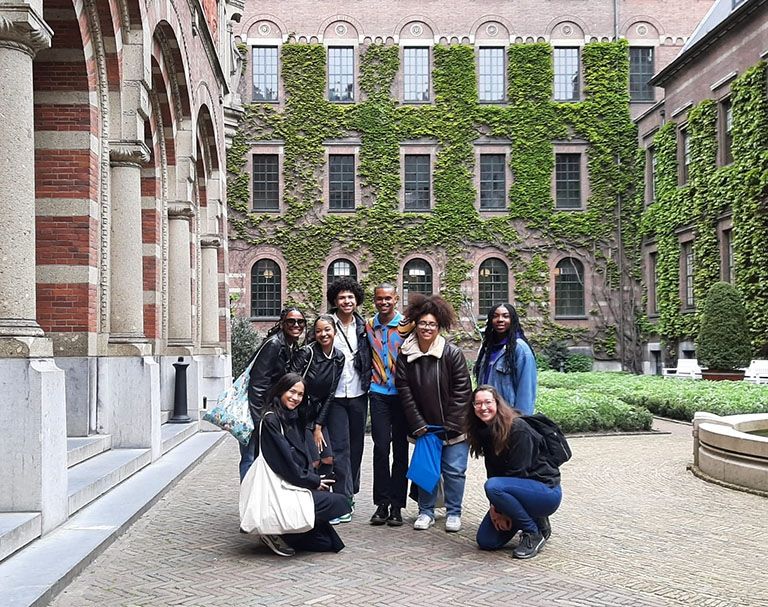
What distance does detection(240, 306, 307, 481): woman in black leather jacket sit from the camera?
720 centimetres

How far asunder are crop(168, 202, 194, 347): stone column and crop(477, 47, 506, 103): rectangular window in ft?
67.6

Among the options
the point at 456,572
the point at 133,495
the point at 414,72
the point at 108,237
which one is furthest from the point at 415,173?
the point at 456,572

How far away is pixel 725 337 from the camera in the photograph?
2339 centimetres

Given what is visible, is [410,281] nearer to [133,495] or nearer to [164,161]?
[164,161]

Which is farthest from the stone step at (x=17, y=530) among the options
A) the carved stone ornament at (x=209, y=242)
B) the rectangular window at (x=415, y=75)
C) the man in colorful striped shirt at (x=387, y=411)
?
the rectangular window at (x=415, y=75)

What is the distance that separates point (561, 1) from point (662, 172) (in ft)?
27.1

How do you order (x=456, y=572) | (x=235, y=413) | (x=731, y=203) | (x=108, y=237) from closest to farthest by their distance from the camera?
(x=456, y=572) → (x=235, y=413) → (x=108, y=237) → (x=731, y=203)

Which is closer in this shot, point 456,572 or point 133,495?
point 456,572

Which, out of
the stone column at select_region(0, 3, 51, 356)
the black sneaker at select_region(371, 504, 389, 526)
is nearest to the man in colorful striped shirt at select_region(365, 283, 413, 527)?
the black sneaker at select_region(371, 504, 389, 526)

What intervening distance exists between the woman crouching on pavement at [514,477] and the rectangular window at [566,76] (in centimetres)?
2915

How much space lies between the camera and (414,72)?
33.9 m

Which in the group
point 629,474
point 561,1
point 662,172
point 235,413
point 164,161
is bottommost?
point 629,474

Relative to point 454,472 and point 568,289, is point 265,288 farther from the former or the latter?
point 454,472

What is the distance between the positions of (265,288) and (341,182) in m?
4.84
